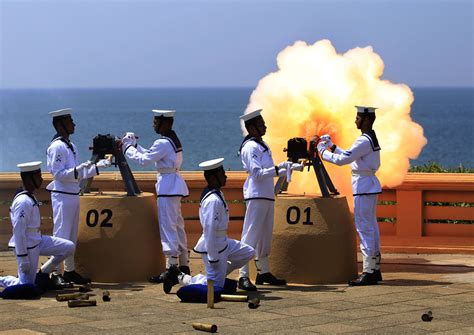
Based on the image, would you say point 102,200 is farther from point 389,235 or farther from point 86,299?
point 389,235

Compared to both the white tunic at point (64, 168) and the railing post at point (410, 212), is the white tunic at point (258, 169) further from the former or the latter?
the railing post at point (410, 212)

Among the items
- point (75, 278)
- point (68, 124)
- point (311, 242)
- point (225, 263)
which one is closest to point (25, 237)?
point (75, 278)

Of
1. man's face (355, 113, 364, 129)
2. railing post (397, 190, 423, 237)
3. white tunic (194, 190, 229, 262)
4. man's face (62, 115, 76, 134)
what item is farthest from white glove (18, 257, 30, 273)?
railing post (397, 190, 423, 237)

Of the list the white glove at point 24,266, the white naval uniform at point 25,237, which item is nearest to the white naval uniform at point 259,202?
the white naval uniform at point 25,237

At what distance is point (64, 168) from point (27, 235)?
1239 millimetres

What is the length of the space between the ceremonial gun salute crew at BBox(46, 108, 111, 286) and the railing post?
16.2 ft

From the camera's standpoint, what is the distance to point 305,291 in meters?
15.2

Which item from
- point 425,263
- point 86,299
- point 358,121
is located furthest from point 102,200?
point 425,263

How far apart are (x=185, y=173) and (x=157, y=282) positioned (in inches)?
172

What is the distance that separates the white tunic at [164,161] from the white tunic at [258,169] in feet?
3.07

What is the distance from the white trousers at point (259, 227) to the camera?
1564 cm

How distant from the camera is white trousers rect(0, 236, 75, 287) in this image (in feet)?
48.9

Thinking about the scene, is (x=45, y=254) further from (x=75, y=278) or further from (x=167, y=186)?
(x=167, y=186)

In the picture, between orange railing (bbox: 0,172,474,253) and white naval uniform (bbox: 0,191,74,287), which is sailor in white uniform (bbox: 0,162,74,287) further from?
orange railing (bbox: 0,172,474,253)
